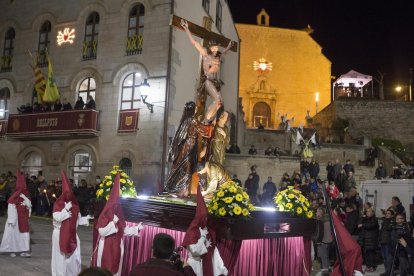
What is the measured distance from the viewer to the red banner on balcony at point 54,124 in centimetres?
2106

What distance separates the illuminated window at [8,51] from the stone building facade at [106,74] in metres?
0.06

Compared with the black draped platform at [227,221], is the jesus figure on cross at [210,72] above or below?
above

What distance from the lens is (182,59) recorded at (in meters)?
21.3

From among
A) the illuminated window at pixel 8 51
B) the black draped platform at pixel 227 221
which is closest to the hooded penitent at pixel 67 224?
the black draped platform at pixel 227 221

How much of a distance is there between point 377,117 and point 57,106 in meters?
24.8

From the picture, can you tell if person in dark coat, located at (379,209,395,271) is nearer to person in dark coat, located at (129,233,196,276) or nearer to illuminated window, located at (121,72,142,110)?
person in dark coat, located at (129,233,196,276)

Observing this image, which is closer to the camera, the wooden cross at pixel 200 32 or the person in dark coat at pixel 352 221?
the wooden cross at pixel 200 32

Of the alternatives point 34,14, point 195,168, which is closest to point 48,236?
point 195,168

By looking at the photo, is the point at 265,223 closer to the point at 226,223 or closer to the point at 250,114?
the point at 226,223

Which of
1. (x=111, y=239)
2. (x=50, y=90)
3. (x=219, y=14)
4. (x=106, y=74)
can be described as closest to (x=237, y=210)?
(x=111, y=239)

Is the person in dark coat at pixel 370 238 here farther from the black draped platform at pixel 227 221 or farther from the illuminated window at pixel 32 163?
the illuminated window at pixel 32 163

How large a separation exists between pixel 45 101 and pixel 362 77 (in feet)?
95.5

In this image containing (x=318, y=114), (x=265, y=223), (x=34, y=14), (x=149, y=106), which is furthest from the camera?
(x=318, y=114)

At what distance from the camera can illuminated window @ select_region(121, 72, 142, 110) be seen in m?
21.0
